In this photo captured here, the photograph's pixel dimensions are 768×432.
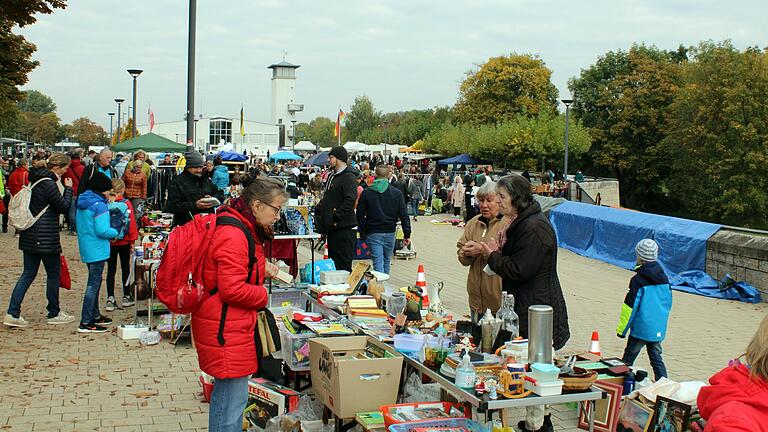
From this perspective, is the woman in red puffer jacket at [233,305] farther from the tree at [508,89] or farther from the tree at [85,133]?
the tree at [85,133]

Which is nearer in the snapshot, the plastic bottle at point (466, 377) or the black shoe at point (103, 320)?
the plastic bottle at point (466, 377)

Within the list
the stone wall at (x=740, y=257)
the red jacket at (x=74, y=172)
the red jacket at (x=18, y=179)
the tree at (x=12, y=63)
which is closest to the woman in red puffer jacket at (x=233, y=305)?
the tree at (x=12, y=63)

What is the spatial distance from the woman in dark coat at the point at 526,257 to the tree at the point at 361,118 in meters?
107

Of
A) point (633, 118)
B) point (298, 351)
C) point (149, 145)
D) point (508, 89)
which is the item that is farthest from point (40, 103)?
point (298, 351)

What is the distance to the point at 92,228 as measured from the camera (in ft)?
28.4

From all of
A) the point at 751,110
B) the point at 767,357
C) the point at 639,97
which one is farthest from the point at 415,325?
the point at 639,97

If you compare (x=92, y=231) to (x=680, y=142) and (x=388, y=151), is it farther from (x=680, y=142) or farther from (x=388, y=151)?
(x=388, y=151)

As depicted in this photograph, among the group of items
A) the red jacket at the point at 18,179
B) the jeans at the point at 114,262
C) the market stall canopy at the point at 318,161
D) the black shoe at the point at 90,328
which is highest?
the market stall canopy at the point at 318,161

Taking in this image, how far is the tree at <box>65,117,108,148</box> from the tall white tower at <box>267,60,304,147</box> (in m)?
27.1

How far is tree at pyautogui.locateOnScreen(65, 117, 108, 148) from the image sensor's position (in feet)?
392

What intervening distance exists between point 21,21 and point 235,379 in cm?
763

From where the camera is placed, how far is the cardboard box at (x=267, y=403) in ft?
18.4

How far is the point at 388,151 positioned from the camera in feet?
230

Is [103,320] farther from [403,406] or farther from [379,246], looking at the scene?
[403,406]
